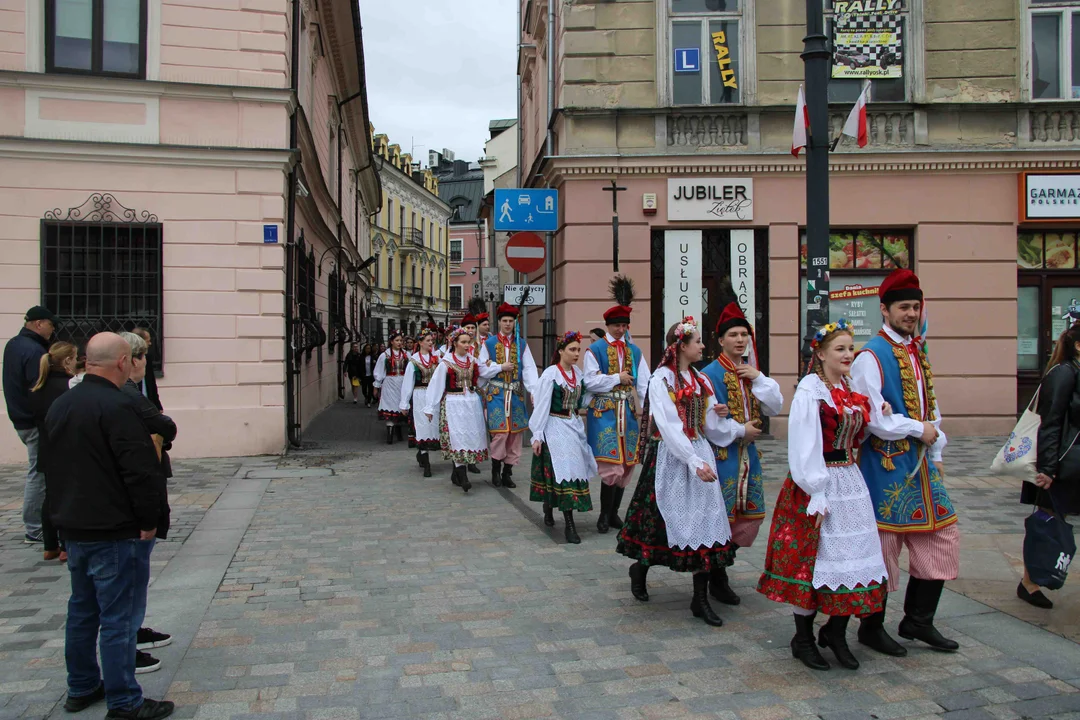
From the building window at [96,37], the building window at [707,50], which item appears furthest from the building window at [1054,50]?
the building window at [96,37]

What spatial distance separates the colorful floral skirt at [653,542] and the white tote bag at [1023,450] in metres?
1.83

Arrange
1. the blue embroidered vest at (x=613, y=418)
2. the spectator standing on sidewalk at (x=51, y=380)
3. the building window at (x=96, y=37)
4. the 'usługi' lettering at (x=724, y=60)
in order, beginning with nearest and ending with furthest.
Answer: the spectator standing on sidewalk at (x=51, y=380), the blue embroidered vest at (x=613, y=418), the building window at (x=96, y=37), the 'usługi' lettering at (x=724, y=60)

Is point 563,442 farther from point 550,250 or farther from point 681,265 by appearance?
point 681,265

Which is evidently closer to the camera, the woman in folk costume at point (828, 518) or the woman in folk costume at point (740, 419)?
the woman in folk costume at point (828, 518)

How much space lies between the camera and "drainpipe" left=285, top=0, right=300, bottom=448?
1307 cm

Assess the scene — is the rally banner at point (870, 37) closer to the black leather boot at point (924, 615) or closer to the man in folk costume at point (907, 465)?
the man in folk costume at point (907, 465)

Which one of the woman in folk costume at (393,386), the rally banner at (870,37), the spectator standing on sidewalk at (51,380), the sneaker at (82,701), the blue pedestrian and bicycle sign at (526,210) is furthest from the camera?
the woman in folk costume at (393,386)

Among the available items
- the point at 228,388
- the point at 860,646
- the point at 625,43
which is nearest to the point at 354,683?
the point at 860,646

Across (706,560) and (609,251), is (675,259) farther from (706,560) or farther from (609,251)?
(706,560)

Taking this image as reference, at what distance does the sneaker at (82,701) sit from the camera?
4102 millimetres

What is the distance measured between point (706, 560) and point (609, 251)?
9.30 metres

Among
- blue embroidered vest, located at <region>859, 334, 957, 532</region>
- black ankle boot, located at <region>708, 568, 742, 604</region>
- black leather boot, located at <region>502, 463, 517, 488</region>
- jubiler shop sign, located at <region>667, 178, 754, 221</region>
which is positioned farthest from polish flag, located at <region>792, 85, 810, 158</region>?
jubiler shop sign, located at <region>667, 178, 754, 221</region>

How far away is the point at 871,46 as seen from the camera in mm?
14016

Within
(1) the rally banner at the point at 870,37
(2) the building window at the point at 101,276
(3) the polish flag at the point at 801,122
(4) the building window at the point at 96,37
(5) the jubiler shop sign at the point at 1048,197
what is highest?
(1) the rally banner at the point at 870,37
